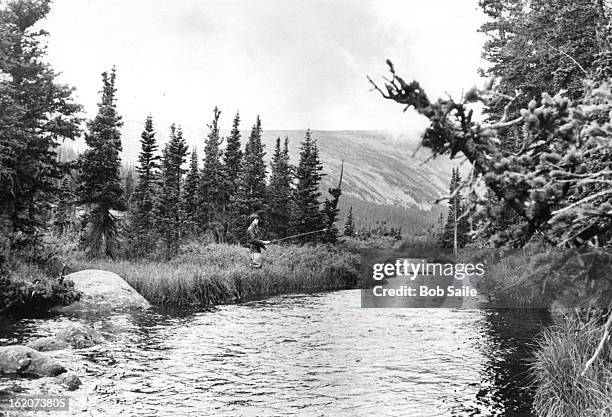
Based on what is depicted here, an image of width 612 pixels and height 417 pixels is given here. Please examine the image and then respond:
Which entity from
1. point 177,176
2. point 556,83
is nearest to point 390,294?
point 556,83

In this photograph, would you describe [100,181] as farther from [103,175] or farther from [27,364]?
[27,364]

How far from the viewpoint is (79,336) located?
491 inches

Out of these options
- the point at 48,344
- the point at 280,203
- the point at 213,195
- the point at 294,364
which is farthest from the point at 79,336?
the point at 280,203

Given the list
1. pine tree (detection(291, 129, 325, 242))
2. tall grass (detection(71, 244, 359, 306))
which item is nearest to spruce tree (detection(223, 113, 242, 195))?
pine tree (detection(291, 129, 325, 242))

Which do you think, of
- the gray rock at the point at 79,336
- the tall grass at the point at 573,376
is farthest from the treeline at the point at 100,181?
the tall grass at the point at 573,376

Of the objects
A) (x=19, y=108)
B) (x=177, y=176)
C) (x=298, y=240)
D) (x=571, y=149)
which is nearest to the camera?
(x=571, y=149)

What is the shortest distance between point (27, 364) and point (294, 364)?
517cm

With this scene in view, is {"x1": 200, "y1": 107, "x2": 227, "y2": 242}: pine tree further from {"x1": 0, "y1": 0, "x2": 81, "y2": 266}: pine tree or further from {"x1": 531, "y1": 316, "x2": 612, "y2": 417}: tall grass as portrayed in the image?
{"x1": 531, "y1": 316, "x2": 612, "y2": 417}: tall grass

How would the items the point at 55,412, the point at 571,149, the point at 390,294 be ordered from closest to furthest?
the point at 571,149
the point at 55,412
the point at 390,294

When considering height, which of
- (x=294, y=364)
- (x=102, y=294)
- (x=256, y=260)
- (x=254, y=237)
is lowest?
(x=294, y=364)

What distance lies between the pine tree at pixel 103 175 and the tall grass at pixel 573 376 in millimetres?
27196

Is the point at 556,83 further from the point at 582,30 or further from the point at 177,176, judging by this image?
the point at 177,176

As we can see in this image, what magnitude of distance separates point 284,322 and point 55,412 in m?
9.34

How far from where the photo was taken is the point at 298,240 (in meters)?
45.1
